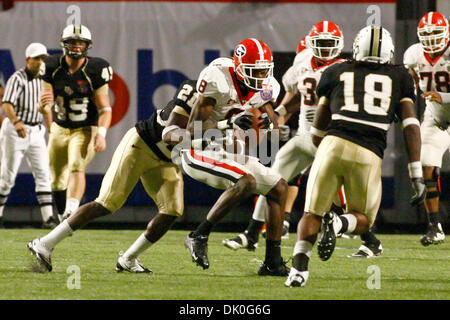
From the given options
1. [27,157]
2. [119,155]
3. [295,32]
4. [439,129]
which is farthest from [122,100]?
[119,155]

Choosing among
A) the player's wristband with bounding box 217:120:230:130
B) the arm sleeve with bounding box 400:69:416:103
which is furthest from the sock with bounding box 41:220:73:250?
the arm sleeve with bounding box 400:69:416:103

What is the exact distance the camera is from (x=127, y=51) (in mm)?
8750

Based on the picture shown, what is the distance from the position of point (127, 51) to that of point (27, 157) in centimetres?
135

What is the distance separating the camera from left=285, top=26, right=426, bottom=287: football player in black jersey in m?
4.54

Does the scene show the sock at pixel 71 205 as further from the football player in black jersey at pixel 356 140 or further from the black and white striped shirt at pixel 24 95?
the football player in black jersey at pixel 356 140

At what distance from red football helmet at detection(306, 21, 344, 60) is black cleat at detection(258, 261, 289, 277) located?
79.2 inches

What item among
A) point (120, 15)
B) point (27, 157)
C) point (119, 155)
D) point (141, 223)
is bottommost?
point (141, 223)

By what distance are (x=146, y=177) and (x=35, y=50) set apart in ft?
10.9

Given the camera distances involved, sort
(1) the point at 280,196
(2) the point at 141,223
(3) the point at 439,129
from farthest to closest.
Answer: (2) the point at 141,223 → (3) the point at 439,129 → (1) the point at 280,196

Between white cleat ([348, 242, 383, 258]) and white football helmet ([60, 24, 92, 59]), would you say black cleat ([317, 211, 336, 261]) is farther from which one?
white football helmet ([60, 24, 92, 59])

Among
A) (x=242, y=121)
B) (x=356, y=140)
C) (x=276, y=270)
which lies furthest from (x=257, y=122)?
(x=276, y=270)

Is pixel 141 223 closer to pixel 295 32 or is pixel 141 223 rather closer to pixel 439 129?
pixel 295 32

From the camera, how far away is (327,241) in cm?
446

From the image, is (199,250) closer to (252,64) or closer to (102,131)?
Answer: (252,64)
